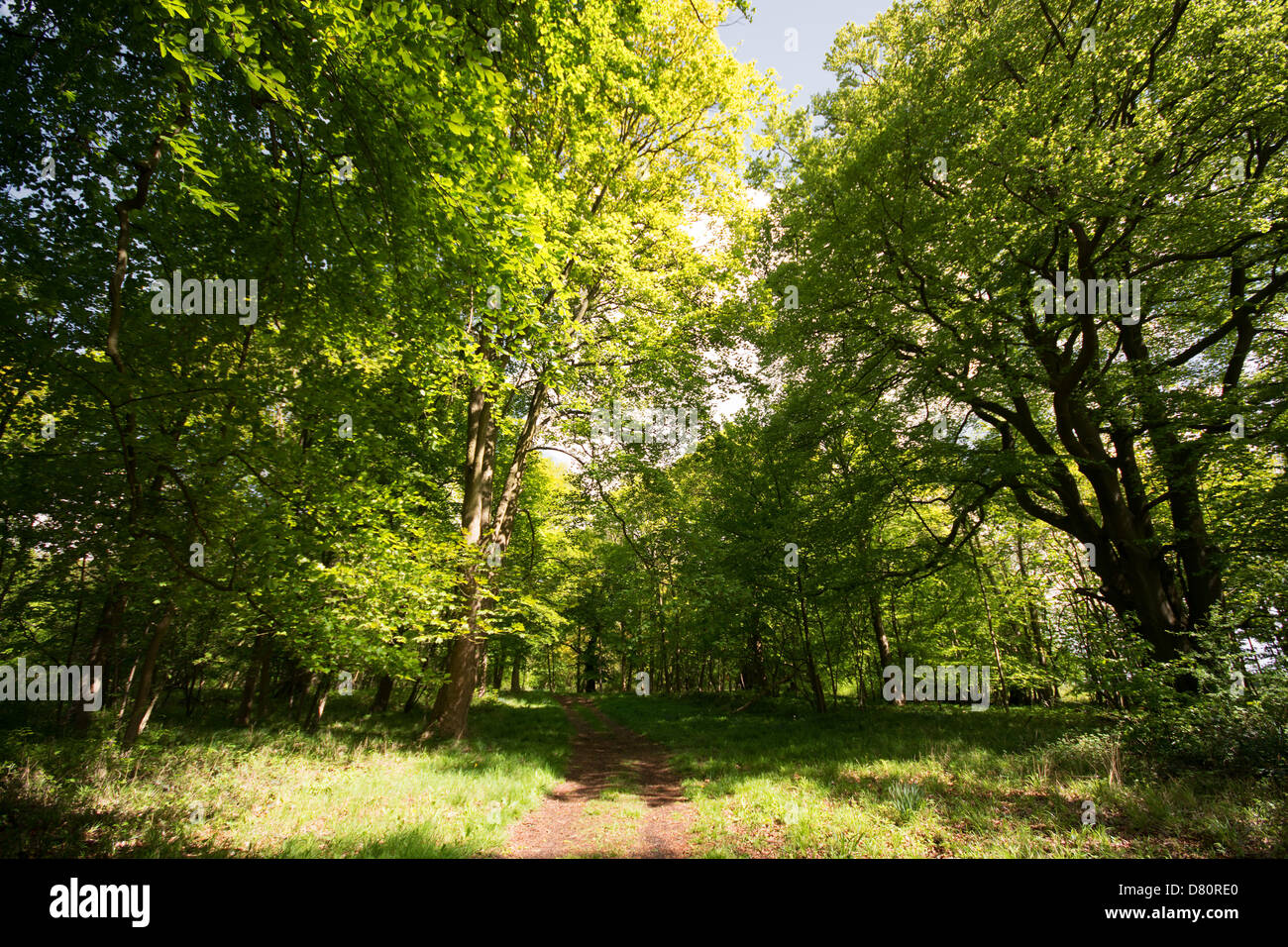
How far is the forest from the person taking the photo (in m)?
4.93

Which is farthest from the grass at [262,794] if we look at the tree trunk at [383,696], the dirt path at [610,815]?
the tree trunk at [383,696]

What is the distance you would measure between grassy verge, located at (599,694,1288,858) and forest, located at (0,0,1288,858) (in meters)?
0.08

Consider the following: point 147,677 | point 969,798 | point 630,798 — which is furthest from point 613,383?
point 147,677

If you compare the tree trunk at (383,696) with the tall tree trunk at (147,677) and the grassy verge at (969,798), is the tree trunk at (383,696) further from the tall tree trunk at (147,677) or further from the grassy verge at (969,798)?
the grassy verge at (969,798)

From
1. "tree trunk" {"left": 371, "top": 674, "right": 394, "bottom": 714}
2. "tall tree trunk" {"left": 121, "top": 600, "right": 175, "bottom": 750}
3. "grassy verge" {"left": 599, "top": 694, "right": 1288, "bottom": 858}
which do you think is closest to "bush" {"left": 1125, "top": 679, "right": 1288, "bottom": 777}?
"grassy verge" {"left": 599, "top": 694, "right": 1288, "bottom": 858}

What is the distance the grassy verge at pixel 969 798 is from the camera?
4.81 m

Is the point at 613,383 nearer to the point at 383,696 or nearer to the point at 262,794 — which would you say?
the point at 262,794

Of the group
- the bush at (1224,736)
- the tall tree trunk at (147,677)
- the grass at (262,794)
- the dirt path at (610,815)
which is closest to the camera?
the grass at (262,794)

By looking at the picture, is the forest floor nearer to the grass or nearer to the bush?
the grass

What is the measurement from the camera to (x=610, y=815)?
7020mm

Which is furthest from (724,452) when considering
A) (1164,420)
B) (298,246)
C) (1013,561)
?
(1013,561)

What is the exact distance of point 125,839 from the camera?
472cm

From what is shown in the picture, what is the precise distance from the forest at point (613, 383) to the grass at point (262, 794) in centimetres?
A: 9

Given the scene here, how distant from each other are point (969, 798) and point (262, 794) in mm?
10201
